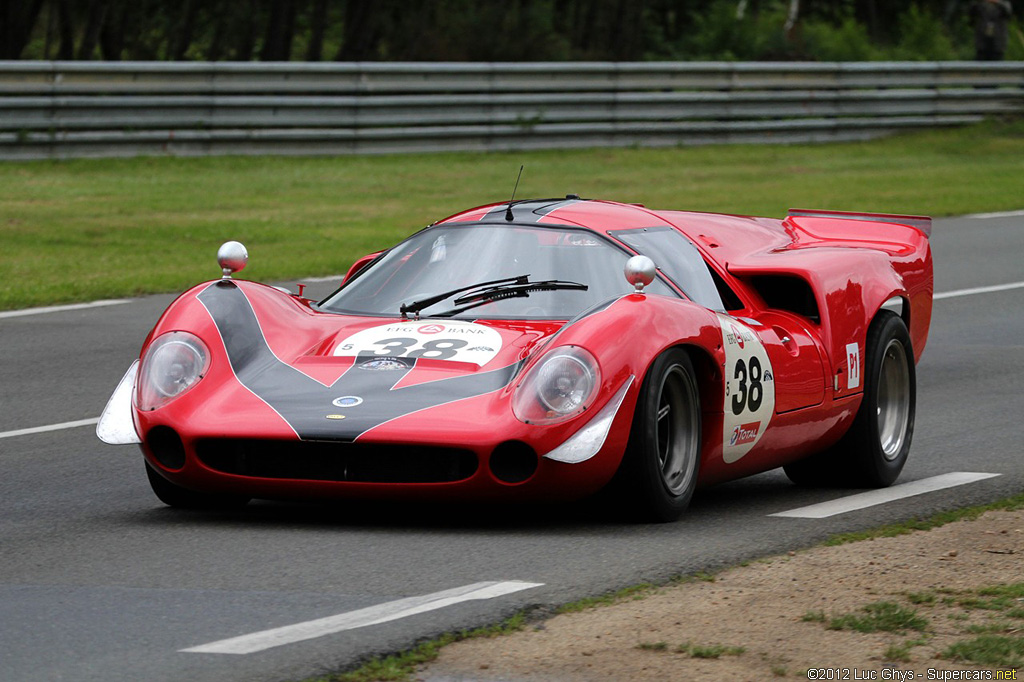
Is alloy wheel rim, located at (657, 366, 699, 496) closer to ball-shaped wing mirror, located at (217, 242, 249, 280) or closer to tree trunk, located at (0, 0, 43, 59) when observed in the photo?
ball-shaped wing mirror, located at (217, 242, 249, 280)

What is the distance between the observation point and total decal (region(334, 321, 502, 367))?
19.8 ft

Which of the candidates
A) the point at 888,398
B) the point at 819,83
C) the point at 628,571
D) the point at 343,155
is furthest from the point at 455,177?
the point at 628,571

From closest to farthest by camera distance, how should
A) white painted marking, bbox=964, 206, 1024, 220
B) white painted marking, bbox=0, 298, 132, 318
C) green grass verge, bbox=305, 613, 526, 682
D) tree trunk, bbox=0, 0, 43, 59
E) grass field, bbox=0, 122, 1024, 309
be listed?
green grass verge, bbox=305, 613, 526, 682
white painted marking, bbox=0, 298, 132, 318
grass field, bbox=0, 122, 1024, 309
white painted marking, bbox=964, 206, 1024, 220
tree trunk, bbox=0, 0, 43, 59

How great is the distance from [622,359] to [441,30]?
25.3 metres

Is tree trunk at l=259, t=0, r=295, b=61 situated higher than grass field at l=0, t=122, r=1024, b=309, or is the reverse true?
tree trunk at l=259, t=0, r=295, b=61

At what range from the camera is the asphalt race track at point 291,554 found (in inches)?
173

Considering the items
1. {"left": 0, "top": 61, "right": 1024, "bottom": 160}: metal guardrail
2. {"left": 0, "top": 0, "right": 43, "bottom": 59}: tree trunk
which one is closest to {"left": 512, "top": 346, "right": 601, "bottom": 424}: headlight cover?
{"left": 0, "top": 61, "right": 1024, "bottom": 160}: metal guardrail

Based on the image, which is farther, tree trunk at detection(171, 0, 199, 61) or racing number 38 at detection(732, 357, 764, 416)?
tree trunk at detection(171, 0, 199, 61)

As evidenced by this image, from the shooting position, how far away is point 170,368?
19.9ft

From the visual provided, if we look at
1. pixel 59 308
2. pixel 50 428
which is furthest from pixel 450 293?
pixel 59 308

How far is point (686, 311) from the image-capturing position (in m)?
6.17

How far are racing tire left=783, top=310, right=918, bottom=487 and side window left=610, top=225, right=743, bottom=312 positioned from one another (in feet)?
2.25

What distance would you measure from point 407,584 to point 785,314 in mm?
2456

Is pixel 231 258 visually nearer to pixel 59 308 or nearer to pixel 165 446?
pixel 165 446
